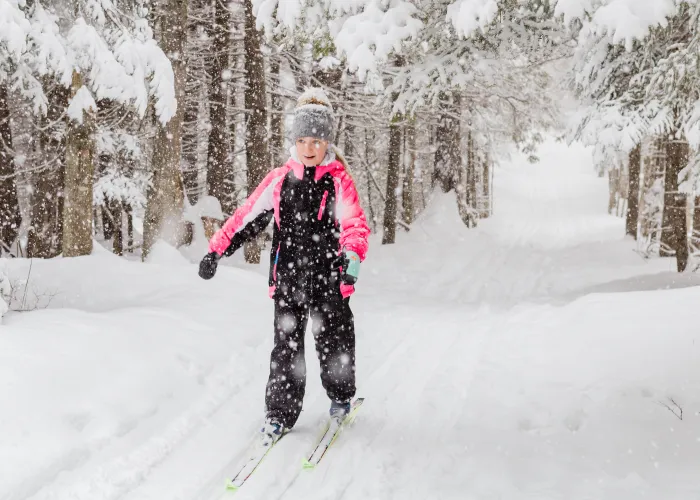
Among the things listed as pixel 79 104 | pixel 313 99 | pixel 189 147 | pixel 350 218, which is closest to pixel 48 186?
pixel 189 147

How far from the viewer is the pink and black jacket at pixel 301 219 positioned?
396 centimetres

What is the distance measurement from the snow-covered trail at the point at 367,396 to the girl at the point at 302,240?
0.51m

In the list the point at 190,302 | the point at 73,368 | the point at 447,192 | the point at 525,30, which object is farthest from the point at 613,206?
the point at 73,368

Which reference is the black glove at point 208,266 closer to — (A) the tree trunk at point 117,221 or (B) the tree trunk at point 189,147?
(B) the tree trunk at point 189,147

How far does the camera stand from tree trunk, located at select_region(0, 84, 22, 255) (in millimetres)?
11141

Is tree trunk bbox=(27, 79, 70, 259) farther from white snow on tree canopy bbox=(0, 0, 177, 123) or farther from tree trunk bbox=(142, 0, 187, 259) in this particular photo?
tree trunk bbox=(142, 0, 187, 259)

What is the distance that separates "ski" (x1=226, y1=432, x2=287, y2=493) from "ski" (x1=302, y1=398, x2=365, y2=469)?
11.5 inches

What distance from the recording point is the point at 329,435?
4.07 m

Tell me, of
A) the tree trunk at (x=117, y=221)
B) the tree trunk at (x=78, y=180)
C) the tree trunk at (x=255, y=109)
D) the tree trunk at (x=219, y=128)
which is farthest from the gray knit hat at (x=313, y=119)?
the tree trunk at (x=117, y=221)

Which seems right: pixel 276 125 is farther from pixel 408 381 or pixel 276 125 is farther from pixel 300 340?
pixel 300 340

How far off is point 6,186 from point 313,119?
34.3 feet

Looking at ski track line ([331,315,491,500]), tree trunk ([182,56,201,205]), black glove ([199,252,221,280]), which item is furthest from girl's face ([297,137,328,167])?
tree trunk ([182,56,201,205])

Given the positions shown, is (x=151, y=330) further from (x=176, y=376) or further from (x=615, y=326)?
(x=615, y=326)

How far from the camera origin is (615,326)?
6.10 m
